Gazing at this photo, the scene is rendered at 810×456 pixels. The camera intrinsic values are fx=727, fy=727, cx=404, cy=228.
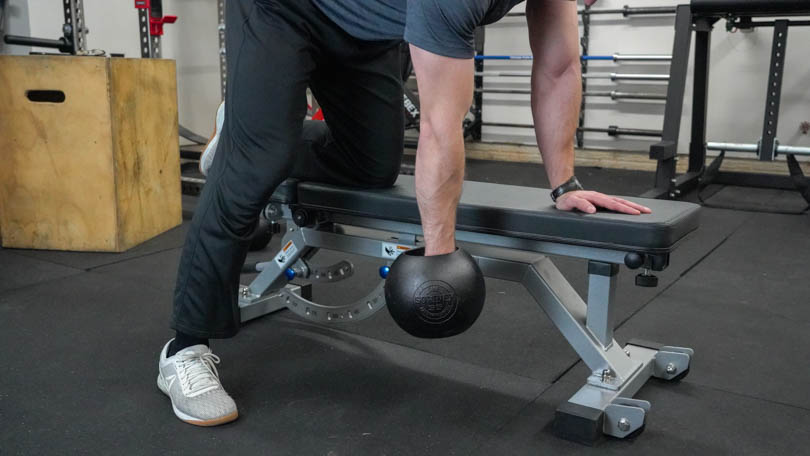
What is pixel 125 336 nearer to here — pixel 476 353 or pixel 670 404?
pixel 476 353

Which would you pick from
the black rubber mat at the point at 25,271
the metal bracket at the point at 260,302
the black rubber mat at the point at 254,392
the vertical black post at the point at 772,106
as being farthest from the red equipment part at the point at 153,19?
the vertical black post at the point at 772,106

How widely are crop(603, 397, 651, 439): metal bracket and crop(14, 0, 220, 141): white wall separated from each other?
3.58 meters

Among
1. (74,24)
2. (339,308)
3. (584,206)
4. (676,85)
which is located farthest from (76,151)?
(676,85)

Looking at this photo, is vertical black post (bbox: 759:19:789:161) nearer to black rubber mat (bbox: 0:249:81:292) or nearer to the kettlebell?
the kettlebell

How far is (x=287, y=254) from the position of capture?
1.69 m

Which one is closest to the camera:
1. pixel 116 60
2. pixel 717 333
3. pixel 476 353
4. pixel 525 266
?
pixel 525 266

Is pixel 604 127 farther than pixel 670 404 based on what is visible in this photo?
Yes

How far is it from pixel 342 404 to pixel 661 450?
57 centimetres

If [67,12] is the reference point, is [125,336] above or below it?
below

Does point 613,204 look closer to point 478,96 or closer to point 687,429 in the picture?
point 687,429

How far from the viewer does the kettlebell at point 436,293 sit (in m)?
1.15

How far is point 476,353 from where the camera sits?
1.64 meters

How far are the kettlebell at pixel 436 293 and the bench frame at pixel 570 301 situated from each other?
163mm

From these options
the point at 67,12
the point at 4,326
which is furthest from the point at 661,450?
the point at 67,12
